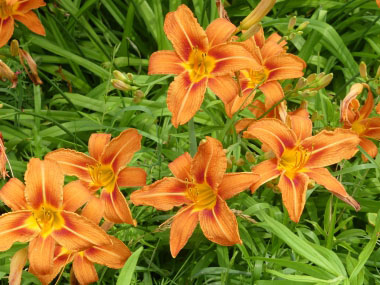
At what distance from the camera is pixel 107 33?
2734mm

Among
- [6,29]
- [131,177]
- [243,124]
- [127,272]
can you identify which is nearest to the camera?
[127,272]

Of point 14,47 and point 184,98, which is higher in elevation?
point 14,47

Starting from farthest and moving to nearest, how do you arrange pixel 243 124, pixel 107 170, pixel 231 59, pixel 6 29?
pixel 6 29
pixel 243 124
pixel 107 170
pixel 231 59

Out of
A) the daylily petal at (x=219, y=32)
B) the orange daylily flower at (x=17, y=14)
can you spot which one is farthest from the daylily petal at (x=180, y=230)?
the orange daylily flower at (x=17, y=14)

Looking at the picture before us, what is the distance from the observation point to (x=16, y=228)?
4.98ft

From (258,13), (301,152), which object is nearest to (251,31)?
(258,13)

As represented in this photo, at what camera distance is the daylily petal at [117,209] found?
160 cm

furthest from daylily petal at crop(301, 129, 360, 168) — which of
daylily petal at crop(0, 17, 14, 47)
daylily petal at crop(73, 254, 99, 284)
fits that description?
daylily petal at crop(0, 17, 14, 47)

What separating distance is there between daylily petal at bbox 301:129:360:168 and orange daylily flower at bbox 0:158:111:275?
0.71 metres

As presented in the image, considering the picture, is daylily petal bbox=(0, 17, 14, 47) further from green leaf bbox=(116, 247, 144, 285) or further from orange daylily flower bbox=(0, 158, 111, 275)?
green leaf bbox=(116, 247, 144, 285)

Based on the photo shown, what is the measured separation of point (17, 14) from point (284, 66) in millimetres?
1150

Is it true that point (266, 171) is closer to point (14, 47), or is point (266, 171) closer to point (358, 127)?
point (358, 127)

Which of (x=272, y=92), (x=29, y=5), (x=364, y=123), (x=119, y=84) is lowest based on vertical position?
(x=364, y=123)

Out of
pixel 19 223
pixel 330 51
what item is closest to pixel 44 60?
pixel 19 223
